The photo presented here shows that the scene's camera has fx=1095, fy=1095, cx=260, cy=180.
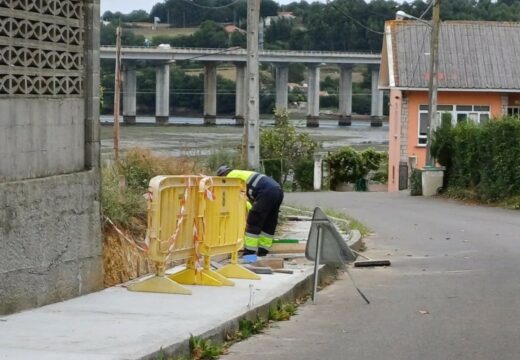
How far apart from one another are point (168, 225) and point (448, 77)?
4482cm

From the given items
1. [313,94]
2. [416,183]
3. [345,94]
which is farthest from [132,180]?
[345,94]

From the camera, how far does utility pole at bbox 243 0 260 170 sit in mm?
24297

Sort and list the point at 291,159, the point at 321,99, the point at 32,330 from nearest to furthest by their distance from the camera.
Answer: the point at 32,330
the point at 291,159
the point at 321,99

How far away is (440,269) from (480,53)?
139 ft

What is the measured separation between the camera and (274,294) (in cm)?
1249

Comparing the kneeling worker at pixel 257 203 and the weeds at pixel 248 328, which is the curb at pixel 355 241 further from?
the weeds at pixel 248 328

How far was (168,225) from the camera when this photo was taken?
40.2 feet

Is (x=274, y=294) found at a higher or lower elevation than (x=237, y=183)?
lower

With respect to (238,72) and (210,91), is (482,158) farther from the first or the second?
(210,91)

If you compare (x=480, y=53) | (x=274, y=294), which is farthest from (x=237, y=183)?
(x=480, y=53)

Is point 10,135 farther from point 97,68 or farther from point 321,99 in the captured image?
point 321,99

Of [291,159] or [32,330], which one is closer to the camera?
[32,330]

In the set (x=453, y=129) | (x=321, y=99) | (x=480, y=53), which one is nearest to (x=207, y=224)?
(x=453, y=129)

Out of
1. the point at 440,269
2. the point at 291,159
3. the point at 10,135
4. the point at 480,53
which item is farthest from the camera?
the point at 291,159
